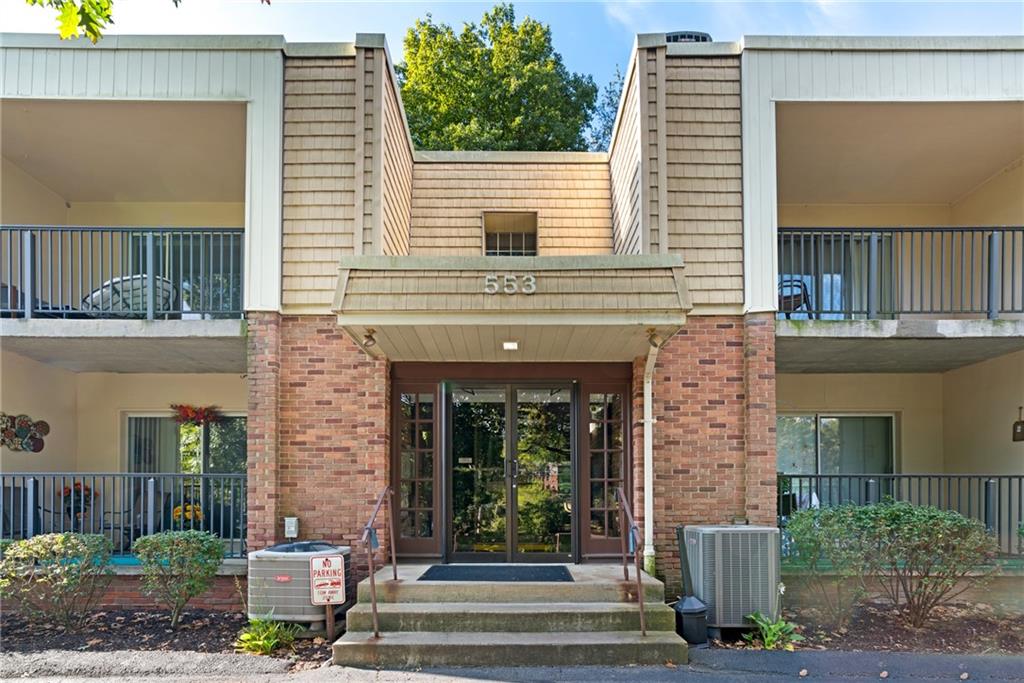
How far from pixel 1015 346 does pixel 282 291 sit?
8284 millimetres

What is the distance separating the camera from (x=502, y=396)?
875 cm

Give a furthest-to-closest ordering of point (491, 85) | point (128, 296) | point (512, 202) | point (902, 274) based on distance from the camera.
Answer: point (491, 85), point (512, 202), point (902, 274), point (128, 296)

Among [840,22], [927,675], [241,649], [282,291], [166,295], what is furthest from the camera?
[840,22]

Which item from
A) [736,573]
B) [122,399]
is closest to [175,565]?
[122,399]

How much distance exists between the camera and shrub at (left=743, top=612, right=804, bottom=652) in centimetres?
675

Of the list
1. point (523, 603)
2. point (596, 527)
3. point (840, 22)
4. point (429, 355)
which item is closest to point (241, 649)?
point (523, 603)

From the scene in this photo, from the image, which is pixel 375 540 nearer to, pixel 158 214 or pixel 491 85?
pixel 158 214

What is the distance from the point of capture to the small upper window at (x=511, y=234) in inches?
437

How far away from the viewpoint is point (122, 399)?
10906mm

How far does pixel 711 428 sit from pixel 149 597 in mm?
6204

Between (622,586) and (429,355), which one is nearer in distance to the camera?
(622,586)

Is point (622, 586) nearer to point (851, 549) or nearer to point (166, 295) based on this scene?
Answer: point (851, 549)

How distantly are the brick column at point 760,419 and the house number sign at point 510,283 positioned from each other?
283 cm

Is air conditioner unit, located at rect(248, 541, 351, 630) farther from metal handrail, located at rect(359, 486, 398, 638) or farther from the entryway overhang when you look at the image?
the entryway overhang
